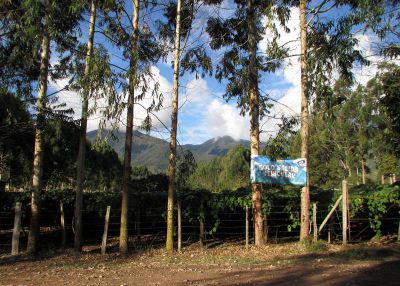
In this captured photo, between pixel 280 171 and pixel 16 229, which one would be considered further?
pixel 16 229

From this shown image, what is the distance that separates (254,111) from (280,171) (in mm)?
2282

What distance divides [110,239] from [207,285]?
10.2m

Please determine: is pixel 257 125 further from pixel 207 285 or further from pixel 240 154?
pixel 240 154

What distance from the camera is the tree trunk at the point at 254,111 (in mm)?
13367

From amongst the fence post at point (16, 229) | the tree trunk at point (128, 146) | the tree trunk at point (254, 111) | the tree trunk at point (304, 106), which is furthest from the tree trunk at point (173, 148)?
the fence post at point (16, 229)

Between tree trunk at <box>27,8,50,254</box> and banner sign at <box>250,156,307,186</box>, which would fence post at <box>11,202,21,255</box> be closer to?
tree trunk at <box>27,8,50,254</box>

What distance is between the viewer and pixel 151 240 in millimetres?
15664

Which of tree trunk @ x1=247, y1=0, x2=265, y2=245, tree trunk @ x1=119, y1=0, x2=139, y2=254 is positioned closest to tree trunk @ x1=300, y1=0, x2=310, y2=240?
tree trunk @ x1=247, y1=0, x2=265, y2=245

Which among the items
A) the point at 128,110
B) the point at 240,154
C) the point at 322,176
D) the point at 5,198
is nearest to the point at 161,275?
the point at 128,110

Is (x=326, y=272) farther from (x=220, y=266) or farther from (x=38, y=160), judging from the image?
(x=38, y=160)

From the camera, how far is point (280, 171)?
1259cm

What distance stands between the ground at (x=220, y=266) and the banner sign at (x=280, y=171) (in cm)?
191

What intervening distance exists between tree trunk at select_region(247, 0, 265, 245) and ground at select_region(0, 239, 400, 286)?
0.84 metres

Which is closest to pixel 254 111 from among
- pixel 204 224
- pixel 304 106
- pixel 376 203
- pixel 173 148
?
pixel 304 106
